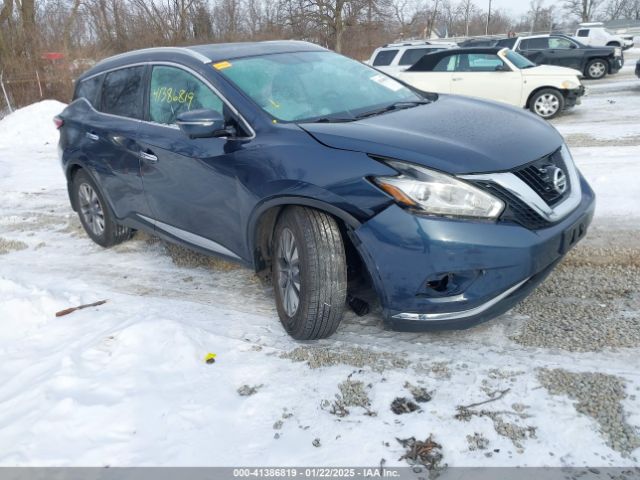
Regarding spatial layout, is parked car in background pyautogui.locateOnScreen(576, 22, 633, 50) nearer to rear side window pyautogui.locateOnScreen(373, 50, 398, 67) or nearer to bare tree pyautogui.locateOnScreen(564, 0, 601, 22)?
rear side window pyautogui.locateOnScreen(373, 50, 398, 67)

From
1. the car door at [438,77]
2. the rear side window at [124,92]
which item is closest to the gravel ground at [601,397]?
the rear side window at [124,92]

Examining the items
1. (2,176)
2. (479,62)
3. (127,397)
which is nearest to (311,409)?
(127,397)

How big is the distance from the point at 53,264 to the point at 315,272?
10.5 feet

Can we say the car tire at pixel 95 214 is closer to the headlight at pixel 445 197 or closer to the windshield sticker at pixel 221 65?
the windshield sticker at pixel 221 65

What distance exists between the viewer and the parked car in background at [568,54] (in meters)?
17.0

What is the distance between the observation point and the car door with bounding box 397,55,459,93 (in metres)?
11.8

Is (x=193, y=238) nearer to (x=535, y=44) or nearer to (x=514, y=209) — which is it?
(x=514, y=209)

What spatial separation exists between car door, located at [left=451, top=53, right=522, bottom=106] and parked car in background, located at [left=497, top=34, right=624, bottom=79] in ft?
20.9

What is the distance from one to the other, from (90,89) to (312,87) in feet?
8.44

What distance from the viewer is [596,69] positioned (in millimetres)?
17453

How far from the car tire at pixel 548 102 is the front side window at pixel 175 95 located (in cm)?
902

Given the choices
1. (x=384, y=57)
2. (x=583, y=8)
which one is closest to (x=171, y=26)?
(x=384, y=57)

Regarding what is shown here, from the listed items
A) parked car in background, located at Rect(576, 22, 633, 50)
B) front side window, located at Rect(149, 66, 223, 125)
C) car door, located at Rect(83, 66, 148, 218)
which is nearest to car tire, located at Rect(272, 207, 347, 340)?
front side window, located at Rect(149, 66, 223, 125)

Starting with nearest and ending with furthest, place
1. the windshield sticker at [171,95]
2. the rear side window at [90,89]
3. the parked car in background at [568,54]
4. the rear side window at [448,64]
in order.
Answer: the windshield sticker at [171,95]
the rear side window at [90,89]
the rear side window at [448,64]
the parked car in background at [568,54]
